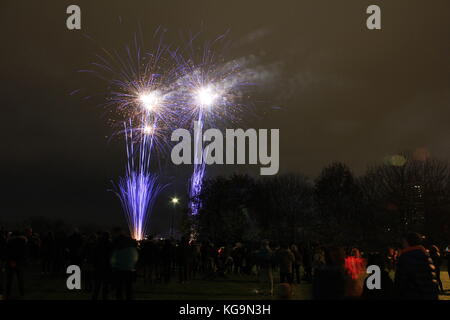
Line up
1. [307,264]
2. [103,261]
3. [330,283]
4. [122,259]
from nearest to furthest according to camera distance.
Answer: [330,283]
[122,259]
[103,261]
[307,264]

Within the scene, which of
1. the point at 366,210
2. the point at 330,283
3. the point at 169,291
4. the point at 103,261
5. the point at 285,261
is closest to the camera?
the point at 330,283

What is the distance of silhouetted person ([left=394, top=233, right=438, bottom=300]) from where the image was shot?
8.39 m

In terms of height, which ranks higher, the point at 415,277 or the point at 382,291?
the point at 415,277

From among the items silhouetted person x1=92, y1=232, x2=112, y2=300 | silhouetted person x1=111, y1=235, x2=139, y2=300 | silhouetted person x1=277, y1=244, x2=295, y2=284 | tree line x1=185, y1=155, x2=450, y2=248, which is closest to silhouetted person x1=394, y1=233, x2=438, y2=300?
silhouetted person x1=111, y1=235, x2=139, y2=300

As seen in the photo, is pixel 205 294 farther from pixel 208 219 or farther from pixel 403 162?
pixel 403 162

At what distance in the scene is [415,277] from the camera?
842 cm

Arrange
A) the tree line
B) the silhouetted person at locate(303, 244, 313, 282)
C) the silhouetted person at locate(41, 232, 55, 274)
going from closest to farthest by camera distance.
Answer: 1. the silhouetted person at locate(41, 232, 55, 274)
2. the silhouetted person at locate(303, 244, 313, 282)
3. the tree line

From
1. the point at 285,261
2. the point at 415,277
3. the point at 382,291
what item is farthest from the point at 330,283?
the point at 285,261

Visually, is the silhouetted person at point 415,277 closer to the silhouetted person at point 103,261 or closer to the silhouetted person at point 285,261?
the silhouetted person at point 103,261

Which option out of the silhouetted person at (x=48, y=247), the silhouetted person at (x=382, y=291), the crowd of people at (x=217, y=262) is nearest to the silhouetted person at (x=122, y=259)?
the crowd of people at (x=217, y=262)

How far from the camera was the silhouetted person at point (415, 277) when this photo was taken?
27.5ft

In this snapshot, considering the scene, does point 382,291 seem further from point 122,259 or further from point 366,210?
point 366,210

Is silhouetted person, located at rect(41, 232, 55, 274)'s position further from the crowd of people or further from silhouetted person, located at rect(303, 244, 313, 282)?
silhouetted person, located at rect(303, 244, 313, 282)
